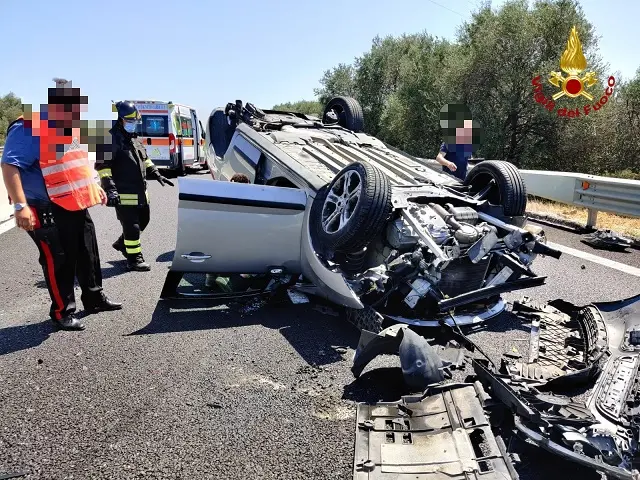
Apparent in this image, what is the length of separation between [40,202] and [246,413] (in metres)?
2.32

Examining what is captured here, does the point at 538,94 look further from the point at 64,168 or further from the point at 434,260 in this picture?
the point at 64,168

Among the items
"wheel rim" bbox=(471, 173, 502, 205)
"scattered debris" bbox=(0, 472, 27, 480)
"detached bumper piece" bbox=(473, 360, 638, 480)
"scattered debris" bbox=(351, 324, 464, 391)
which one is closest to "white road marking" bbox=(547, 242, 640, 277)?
"wheel rim" bbox=(471, 173, 502, 205)

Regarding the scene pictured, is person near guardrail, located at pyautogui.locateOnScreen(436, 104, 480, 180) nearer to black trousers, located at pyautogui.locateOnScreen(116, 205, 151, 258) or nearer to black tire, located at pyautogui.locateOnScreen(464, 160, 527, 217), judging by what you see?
black tire, located at pyautogui.locateOnScreen(464, 160, 527, 217)

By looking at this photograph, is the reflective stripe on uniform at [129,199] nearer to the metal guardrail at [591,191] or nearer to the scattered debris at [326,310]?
the scattered debris at [326,310]

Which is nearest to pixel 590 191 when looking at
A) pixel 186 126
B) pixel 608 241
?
pixel 608 241

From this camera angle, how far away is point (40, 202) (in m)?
3.71

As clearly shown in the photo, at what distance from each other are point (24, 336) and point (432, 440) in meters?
3.18

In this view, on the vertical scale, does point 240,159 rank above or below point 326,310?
above

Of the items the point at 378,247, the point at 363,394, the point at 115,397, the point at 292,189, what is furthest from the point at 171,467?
the point at 292,189

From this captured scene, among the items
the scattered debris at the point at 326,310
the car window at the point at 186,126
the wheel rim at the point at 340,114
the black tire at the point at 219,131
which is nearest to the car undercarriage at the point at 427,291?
the scattered debris at the point at 326,310

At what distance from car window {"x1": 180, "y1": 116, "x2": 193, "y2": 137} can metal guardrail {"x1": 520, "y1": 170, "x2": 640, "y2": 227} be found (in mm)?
11077

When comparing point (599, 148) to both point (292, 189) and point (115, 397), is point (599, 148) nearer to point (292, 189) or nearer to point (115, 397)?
point (292, 189)

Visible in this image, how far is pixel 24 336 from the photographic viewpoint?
376cm

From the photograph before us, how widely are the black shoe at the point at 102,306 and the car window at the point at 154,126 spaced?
38.4ft
